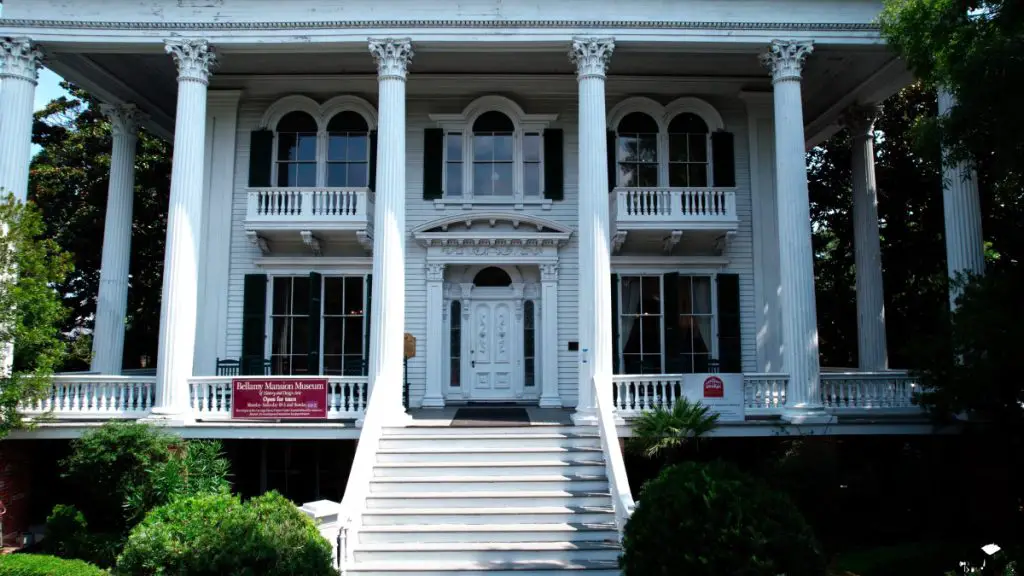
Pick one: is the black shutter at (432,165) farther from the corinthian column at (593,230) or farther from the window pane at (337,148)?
the corinthian column at (593,230)

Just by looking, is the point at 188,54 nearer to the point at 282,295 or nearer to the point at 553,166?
the point at 282,295

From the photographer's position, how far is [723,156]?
1616cm

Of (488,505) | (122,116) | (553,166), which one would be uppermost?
(122,116)

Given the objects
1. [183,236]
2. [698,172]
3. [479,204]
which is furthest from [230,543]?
[698,172]

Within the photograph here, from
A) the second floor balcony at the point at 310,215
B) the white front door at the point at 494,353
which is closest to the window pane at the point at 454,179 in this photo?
the second floor balcony at the point at 310,215

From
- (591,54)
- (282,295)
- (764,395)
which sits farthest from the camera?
(282,295)

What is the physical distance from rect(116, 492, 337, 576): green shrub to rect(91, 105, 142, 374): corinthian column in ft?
29.1

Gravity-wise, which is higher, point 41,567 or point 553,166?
point 553,166

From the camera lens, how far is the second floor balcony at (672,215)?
49.7 feet

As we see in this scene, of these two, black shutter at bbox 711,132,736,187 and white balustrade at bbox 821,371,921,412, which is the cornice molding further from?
white balustrade at bbox 821,371,921,412

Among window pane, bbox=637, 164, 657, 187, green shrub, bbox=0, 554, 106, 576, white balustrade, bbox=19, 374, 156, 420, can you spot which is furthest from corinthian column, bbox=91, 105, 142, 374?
window pane, bbox=637, 164, 657, 187

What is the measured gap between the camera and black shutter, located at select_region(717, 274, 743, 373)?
1557 cm

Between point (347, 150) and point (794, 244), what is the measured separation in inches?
392

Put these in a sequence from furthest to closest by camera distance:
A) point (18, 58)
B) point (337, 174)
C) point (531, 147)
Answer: point (531, 147) → point (337, 174) → point (18, 58)
